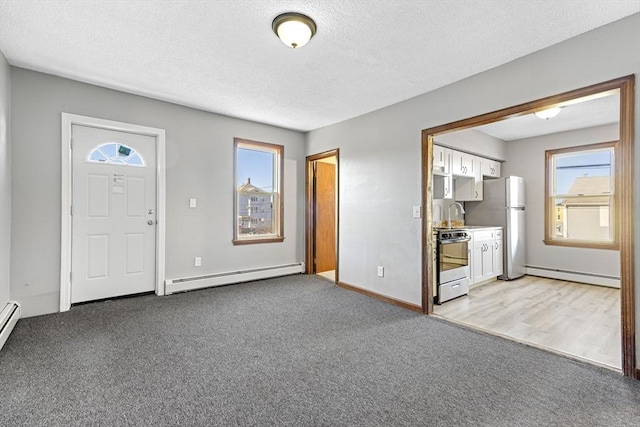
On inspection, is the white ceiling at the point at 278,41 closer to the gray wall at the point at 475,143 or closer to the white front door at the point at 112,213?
the white front door at the point at 112,213

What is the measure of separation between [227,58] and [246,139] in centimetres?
189

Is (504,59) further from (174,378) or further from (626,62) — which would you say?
(174,378)

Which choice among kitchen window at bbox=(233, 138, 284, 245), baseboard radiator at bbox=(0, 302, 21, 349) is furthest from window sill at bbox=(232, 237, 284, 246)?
baseboard radiator at bbox=(0, 302, 21, 349)

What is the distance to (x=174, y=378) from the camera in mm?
1934

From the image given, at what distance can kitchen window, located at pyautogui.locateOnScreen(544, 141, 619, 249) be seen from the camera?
15.4 ft

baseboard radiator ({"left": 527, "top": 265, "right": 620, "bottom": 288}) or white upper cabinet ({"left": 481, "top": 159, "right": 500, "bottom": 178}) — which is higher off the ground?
white upper cabinet ({"left": 481, "top": 159, "right": 500, "bottom": 178})

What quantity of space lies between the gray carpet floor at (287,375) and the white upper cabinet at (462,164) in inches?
101

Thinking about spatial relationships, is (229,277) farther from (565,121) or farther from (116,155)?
(565,121)

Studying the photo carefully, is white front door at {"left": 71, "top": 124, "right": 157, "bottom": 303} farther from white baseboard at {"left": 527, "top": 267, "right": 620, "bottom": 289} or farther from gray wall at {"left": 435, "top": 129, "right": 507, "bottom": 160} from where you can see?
white baseboard at {"left": 527, "top": 267, "right": 620, "bottom": 289}

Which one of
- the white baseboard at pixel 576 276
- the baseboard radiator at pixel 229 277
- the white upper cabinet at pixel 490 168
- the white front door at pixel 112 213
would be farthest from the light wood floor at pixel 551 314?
the white front door at pixel 112 213

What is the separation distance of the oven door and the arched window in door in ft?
12.8

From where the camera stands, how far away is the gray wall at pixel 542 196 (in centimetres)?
466

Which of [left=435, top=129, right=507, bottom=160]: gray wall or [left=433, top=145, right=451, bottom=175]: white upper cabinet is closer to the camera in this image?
[left=433, top=145, right=451, bottom=175]: white upper cabinet

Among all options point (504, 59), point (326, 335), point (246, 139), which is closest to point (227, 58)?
point (246, 139)
